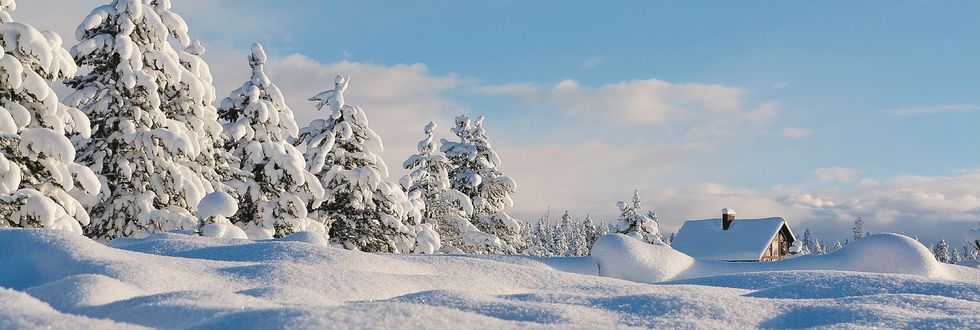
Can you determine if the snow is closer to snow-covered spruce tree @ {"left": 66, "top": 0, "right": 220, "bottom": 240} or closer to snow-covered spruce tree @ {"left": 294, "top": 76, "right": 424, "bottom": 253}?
snow-covered spruce tree @ {"left": 66, "top": 0, "right": 220, "bottom": 240}

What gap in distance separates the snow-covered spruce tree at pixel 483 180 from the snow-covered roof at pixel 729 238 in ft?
49.2

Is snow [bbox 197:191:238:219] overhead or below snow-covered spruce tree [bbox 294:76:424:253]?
below

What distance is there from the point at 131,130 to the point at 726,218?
1393 inches

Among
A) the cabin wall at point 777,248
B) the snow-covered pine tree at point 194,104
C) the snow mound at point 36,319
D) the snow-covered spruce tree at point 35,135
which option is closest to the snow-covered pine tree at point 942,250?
the cabin wall at point 777,248

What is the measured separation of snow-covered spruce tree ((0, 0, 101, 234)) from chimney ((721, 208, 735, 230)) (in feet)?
121

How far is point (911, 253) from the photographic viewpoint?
8.02 m

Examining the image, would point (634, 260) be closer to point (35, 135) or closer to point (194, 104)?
point (35, 135)

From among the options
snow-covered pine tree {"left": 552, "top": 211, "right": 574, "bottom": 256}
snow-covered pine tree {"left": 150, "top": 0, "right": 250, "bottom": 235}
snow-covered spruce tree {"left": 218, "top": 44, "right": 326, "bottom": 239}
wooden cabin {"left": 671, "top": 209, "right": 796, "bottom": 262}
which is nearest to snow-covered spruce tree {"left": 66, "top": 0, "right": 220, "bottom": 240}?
snow-covered pine tree {"left": 150, "top": 0, "right": 250, "bottom": 235}

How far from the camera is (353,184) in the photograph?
20672 mm

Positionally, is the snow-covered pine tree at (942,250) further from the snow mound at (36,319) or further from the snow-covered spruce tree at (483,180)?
the snow mound at (36,319)

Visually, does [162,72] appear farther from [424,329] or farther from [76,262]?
[424,329]

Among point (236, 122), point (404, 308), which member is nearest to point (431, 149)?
point (236, 122)

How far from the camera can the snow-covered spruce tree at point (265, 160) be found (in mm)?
18547

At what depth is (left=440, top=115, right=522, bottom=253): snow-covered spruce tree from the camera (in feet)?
98.2
